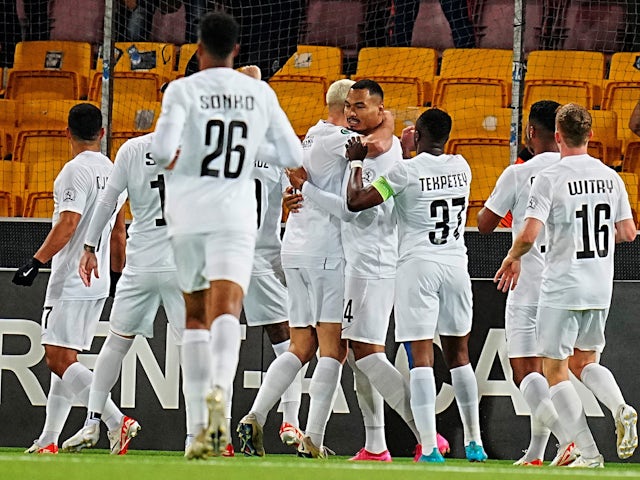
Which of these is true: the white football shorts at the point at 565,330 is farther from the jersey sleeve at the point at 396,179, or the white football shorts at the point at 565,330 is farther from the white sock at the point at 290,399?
the white sock at the point at 290,399

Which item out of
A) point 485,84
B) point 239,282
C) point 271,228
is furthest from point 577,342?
point 485,84

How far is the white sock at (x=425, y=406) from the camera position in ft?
25.4

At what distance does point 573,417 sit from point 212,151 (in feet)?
10.3

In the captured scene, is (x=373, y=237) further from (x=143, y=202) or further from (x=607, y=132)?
(x=607, y=132)

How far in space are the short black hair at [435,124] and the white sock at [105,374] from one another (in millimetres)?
2316

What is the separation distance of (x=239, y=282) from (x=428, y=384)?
243 cm

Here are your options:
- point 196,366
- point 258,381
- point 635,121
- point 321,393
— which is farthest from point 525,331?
point 635,121

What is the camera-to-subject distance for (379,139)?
329 inches

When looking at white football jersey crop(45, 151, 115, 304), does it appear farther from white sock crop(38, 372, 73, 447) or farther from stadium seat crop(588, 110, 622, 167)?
stadium seat crop(588, 110, 622, 167)

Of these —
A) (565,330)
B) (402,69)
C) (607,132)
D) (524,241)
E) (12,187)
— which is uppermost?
(402,69)

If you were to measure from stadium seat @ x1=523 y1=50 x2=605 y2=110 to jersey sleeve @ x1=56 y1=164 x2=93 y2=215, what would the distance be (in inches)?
236

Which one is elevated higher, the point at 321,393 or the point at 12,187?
the point at 12,187

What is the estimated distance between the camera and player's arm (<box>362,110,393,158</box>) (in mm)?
8320

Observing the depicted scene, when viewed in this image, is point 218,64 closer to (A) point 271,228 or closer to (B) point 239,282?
(B) point 239,282
